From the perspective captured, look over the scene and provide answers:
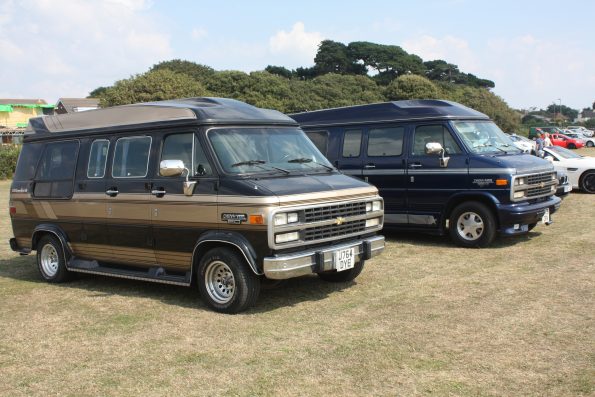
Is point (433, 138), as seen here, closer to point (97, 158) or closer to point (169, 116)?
point (169, 116)

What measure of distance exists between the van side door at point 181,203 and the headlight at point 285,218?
0.82 metres

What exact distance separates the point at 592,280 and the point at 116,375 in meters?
5.94

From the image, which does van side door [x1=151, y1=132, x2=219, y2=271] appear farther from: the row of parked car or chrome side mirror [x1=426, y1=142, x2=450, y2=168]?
chrome side mirror [x1=426, y1=142, x2=450, y2=168]

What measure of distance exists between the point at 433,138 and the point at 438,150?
0.44 m

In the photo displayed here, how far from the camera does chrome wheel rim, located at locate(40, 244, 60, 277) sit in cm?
934

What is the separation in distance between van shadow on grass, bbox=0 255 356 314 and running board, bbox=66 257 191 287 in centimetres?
28

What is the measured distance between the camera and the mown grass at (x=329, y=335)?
506cm

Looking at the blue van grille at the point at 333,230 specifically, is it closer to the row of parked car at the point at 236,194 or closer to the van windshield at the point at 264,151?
the row of parked car at the point at 236,194

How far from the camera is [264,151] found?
300 inches

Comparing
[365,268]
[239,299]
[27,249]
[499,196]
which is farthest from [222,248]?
[499,196]

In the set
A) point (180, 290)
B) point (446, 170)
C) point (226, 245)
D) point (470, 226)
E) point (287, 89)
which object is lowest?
point (180, 290)

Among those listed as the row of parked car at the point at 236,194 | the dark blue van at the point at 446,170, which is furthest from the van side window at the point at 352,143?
the row of parked car at the point at 236,194

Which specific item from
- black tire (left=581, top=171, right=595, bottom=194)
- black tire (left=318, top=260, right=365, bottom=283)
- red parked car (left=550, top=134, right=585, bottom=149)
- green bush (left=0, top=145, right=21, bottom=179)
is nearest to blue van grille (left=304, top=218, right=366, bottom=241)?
black tire (left=318, top=260, right=365, bottom=283)

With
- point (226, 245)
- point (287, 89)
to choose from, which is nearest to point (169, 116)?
point (226, 245)
